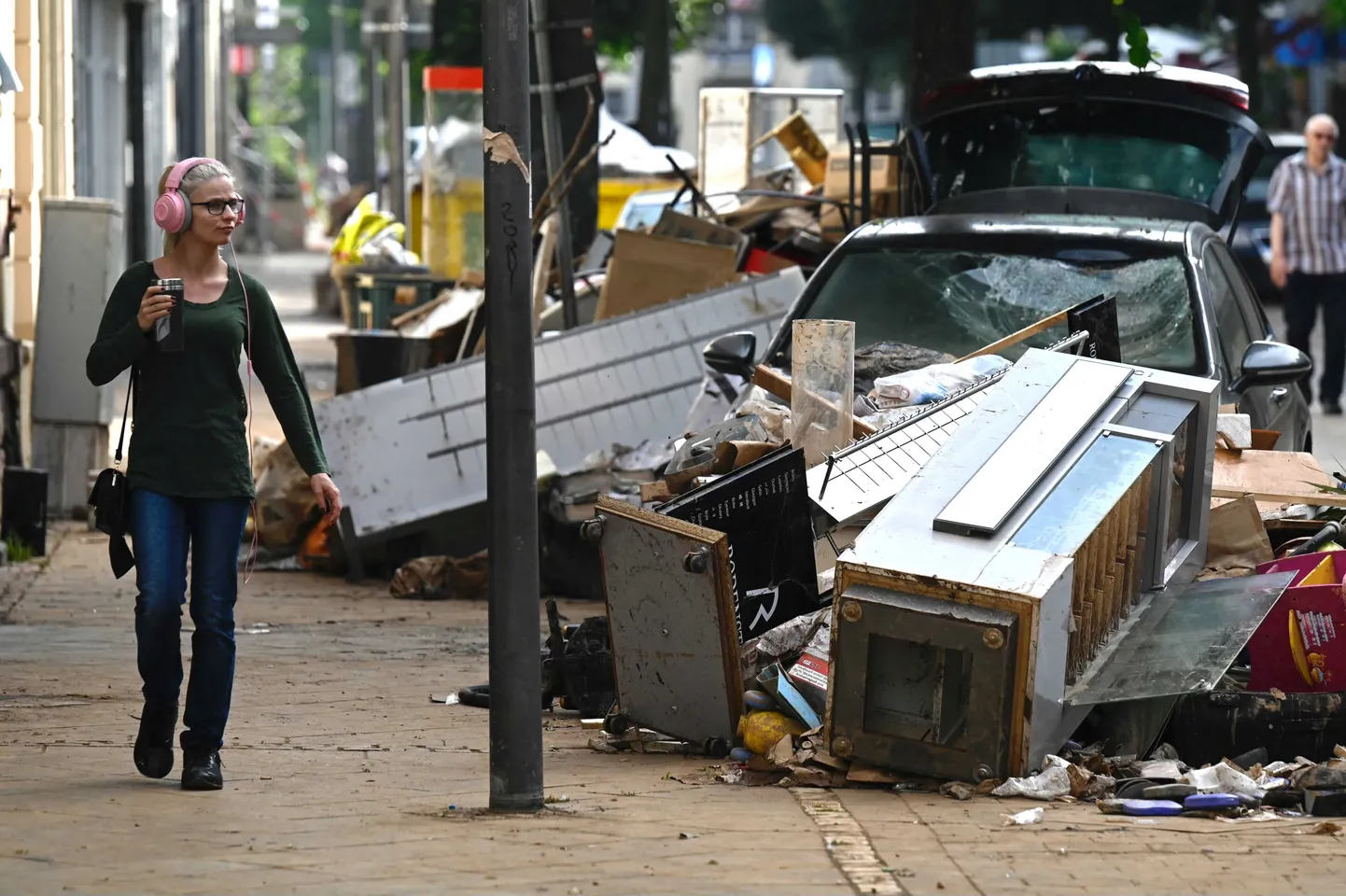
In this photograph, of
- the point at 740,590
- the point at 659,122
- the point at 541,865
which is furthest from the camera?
the point at 659,122

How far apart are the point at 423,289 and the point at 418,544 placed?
7340mm

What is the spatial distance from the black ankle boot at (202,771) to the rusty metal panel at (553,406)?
12.9 ft

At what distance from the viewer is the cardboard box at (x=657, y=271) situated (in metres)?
12.6

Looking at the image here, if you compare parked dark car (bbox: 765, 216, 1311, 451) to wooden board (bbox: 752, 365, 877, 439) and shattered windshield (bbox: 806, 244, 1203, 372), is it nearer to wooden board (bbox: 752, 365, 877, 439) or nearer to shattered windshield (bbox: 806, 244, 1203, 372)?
shattered windshield (bbox: 806, 244, 1203, 372)

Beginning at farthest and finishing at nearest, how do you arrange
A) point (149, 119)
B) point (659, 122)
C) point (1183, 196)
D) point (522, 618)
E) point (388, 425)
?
point (659, 122) < point (149, 119) < point (1183, 196) < point (388, 425) < point (522, 618)

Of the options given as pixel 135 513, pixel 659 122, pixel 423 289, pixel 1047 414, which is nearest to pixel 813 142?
pixel 423 289

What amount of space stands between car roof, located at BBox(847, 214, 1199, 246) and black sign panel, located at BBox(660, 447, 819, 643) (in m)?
3.03

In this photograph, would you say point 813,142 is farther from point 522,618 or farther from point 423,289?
point 522,618

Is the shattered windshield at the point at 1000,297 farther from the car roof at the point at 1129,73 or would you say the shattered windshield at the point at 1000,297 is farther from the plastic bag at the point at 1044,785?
the plastic bag at the point at 1044,785

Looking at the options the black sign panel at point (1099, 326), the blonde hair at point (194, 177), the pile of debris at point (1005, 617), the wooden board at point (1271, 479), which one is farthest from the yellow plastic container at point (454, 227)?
the blonde hair at point (194, 177)

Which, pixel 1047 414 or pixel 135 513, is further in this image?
pixel 1047 414

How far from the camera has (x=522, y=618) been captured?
5520 millimetres

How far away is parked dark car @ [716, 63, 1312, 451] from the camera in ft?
29.0

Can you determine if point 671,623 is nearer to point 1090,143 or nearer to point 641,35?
point 1090,143
